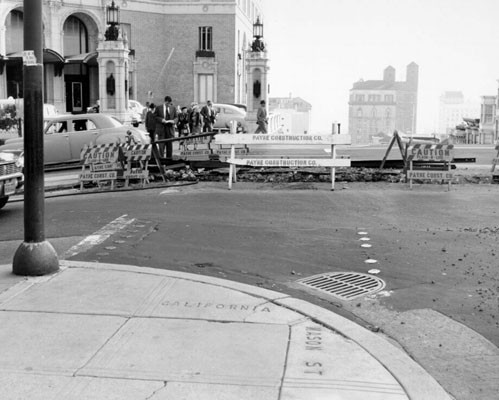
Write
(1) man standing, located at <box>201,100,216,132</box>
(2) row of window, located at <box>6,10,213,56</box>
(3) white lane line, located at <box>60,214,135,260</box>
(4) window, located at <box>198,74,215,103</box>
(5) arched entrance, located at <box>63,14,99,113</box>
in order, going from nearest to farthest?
(3) white lane line, located at <box>60,214,135,260</box> < (1) man standing, located at <box>201,100,216,132</box> < (2) row of window, located at <box>6,10,213,56</box> < (5) arched entrance, located at <box>63,14,99,113</box> < (4) window, located at <box>198,74,215,103</box>

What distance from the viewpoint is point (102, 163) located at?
15820 mm

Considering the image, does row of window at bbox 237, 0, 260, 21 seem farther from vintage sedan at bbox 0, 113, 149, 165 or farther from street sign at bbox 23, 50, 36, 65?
street sign at bbox 23, 50, 36, 65

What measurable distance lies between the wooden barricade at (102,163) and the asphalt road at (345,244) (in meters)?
1.16

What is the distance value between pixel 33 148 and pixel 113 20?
Answer: 3317cm

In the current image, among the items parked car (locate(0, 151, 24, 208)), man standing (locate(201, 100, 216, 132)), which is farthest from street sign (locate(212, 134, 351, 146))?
man standing (locate(201, 100, 216, 132))

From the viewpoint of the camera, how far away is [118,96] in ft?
132

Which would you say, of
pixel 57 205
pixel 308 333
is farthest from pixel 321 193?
pixel 308 333

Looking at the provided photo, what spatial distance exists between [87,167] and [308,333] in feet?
37.8

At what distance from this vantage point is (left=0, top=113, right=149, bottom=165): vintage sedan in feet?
69.3

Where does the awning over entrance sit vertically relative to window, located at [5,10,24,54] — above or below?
below

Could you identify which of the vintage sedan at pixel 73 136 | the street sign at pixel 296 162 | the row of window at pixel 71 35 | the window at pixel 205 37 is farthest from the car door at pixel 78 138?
the window at pixel 205 37

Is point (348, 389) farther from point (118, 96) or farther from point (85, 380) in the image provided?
point (118, 96)

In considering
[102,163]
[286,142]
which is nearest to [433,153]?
[286,142]

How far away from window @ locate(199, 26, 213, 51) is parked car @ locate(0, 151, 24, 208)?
5244 cm
